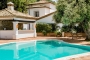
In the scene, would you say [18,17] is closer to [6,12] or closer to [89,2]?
[6,12]

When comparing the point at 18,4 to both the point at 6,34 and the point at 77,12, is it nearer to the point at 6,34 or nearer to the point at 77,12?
the point at 6,34

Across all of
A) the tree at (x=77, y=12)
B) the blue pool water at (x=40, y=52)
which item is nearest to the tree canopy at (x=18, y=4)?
the tree at (x=77, y=12)

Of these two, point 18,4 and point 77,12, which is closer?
point 77,12

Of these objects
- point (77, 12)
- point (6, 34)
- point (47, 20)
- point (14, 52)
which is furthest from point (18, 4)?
point (14, 52)

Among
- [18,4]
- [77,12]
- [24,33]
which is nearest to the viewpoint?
[77,12]

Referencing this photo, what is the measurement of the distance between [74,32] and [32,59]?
59.3ft

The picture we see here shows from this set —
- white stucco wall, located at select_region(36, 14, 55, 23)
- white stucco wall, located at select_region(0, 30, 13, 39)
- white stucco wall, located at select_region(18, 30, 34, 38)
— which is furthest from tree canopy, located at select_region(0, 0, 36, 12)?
white stucco wall, located at select_region(0, 30, 13, 39)

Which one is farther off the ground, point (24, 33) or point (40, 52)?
point (24, 33)

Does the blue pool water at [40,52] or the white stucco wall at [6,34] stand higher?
the white stucco wall at [6,34]

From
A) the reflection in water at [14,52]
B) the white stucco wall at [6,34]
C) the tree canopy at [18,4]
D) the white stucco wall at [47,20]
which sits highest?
the tree canopy at [18,4]

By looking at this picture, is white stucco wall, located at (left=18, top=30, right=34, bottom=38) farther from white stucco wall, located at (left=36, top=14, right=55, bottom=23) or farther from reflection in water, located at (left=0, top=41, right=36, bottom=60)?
reflection in water, located at (left=0, top=41, right=36, bottom=60)

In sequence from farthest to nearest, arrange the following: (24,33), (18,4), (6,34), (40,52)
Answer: (18,4) < (24,33) < (6,34) < (40,52)

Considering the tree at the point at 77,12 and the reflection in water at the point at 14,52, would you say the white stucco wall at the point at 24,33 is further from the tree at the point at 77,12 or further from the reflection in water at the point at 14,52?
the tree at the point at 77,12

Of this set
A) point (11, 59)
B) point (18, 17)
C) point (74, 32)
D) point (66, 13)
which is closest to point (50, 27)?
point (74, 32)
